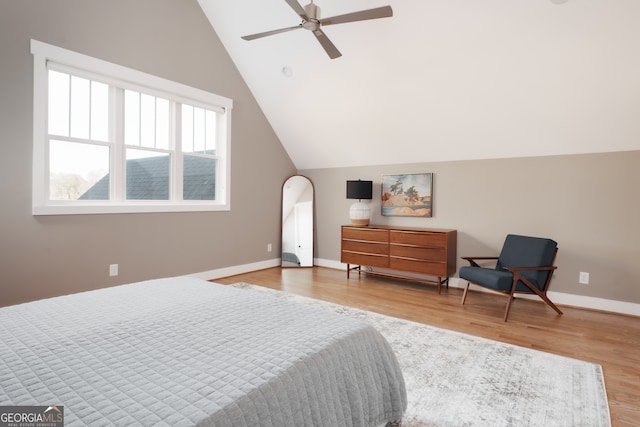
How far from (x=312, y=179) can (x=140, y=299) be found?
4402 millimetres

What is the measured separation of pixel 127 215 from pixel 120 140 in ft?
2.73

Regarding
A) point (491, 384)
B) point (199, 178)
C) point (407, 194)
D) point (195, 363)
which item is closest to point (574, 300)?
point (407, 194)

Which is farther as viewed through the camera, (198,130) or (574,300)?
(198,130)

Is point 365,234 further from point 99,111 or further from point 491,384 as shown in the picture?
point 99,111

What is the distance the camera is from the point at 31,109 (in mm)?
3180

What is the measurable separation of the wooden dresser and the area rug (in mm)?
1442

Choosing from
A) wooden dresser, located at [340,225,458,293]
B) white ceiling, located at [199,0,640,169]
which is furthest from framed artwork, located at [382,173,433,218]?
wooden dresser, located at [340,225,458,293]

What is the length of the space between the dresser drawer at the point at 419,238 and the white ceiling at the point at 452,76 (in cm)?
111

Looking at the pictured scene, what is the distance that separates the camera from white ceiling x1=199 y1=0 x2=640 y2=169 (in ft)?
10.1

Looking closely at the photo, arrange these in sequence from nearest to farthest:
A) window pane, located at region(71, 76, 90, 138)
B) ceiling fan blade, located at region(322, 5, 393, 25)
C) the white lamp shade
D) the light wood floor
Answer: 1. the light wood floor
2. ceiling fan blade, located at region(322, 5, 393, 25)
3. window pane, located at region(71, 76, 90, 138)
4. the white lamp shade

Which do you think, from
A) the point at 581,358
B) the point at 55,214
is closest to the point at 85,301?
the point at 55,214

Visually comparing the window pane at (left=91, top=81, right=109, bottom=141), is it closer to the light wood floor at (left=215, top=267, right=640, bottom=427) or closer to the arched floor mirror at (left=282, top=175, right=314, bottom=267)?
the light wood floor at (left=215, top=267, right=640, bottom=427)

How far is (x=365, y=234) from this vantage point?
16.3 feet

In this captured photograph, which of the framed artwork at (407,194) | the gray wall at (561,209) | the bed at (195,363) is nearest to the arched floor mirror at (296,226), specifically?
the framed artwork at (407,194)
